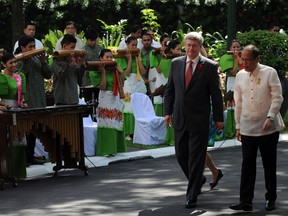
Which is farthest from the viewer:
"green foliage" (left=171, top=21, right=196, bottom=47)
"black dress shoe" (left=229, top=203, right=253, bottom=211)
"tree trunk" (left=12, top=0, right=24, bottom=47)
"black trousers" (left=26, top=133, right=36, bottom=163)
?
"green foliage" (left=171, top=21, right=196, bottom=47)

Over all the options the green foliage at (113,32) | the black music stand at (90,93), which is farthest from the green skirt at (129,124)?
the green foliage at (113,32)

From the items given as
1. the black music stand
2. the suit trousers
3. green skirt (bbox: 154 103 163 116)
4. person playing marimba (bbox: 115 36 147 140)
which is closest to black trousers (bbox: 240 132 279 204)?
the suit trousers

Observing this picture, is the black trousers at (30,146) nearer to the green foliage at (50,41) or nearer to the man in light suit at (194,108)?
the green foliage at (50,41)

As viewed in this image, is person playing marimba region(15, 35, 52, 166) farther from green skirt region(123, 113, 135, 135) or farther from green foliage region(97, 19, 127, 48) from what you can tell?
green foliage region(97, 19, 127, 48)

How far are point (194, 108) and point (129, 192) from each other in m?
1.79

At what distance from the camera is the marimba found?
1441cm

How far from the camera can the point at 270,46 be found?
20328mm

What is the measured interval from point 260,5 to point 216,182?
17251mm

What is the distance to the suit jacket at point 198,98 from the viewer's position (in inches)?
492

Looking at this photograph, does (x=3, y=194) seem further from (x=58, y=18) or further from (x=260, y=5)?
(x=260, y=5)

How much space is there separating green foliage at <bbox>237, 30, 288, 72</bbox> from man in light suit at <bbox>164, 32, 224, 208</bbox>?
25.1 feet

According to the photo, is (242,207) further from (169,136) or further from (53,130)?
(169,136)

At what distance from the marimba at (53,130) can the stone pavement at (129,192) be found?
0.27 meters

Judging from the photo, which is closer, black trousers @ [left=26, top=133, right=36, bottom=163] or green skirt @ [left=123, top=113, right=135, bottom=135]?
black trousers @ [left=26, top=133, right=36, bottom=163]
